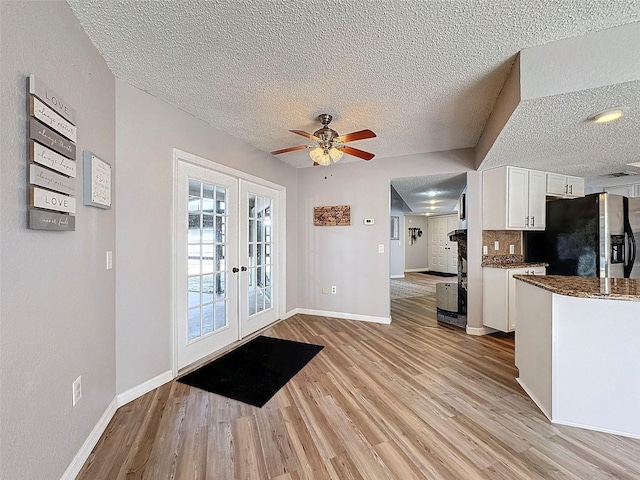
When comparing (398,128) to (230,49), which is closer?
(230,49)

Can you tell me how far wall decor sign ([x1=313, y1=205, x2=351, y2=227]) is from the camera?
4168 millimetres

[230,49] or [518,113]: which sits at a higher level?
[230,49]

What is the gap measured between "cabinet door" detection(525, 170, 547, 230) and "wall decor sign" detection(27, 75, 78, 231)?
4.53 meters

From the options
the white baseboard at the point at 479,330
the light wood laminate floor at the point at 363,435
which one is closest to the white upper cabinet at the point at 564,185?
the white baseboard at the point at 479,330

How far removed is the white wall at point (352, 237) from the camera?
156 inches

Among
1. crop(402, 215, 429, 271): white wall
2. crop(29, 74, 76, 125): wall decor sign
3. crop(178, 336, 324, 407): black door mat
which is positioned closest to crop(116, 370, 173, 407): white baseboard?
crop(178, 336, 324, 407): black door mat

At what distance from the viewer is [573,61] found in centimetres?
160

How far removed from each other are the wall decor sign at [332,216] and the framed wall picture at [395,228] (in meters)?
5.11

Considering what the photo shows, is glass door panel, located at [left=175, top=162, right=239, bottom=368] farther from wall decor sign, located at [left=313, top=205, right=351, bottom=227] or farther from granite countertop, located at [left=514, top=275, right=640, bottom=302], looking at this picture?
granite countertop, located at [left=514, top=275, right=640, bottom=302]

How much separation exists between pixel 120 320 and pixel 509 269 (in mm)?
4005

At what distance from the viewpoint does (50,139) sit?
1.24 metres

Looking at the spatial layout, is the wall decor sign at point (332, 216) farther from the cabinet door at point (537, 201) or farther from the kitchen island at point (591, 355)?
the kitchen island at point (591, 355)

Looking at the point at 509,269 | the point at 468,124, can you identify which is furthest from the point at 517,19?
the point at 509,269

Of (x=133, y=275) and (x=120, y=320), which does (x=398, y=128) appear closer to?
(x=133, y=275)
